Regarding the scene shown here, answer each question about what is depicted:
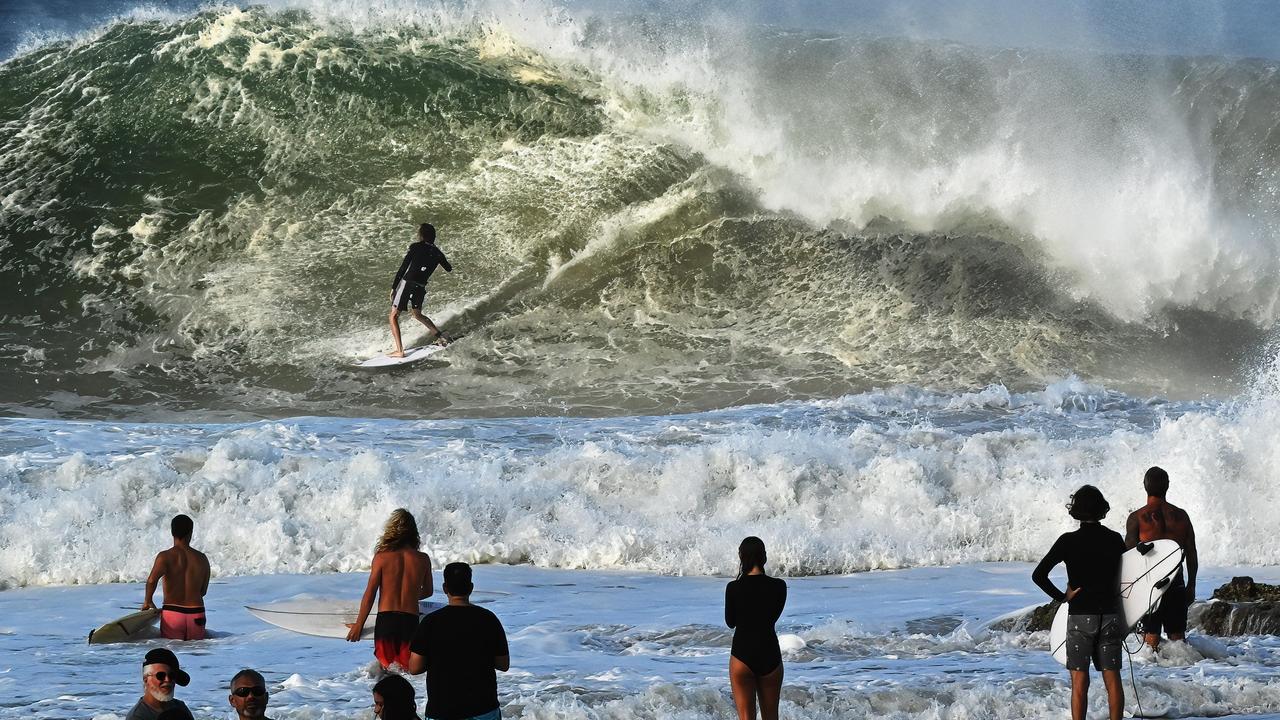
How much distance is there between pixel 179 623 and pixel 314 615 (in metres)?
0.74

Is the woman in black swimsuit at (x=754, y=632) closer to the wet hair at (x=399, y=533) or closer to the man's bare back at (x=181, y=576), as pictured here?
the wet hair at (x=399, y=533)

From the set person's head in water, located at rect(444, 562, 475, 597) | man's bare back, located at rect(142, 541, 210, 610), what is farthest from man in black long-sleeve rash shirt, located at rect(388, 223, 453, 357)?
person's head in water, located at rect(444, 562, 475, 597)

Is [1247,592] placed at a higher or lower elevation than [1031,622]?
higher

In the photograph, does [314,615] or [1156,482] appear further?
[314,615]

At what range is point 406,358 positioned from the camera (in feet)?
47.9

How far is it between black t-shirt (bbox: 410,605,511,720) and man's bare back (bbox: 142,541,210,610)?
327 centimetres

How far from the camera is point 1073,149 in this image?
57.2 feet

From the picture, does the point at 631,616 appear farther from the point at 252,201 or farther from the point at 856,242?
the point at 252,201

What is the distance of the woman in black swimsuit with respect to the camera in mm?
4629

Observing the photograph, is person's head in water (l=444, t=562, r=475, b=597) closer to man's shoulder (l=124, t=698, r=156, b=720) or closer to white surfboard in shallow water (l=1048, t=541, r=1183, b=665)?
man's shoulder (l=124, t=698, r=156, b=720)

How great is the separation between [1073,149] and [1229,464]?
320 inches

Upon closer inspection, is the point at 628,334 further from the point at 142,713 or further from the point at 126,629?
the point at 142,713

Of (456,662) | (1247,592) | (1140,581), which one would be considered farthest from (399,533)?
(1247,592)

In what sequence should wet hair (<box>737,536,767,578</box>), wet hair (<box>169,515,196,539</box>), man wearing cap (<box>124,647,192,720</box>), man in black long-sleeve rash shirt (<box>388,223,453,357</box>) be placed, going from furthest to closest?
1. man in black long-sleeve rash shirt (<box>388,223,453,357</box>)
2. wet hair (<box>169,515,196,539</box>)
3. wet hair (<box>737,536,767,578</box>)
4. man wearing cap (<box>124,647,192,720</box>)
